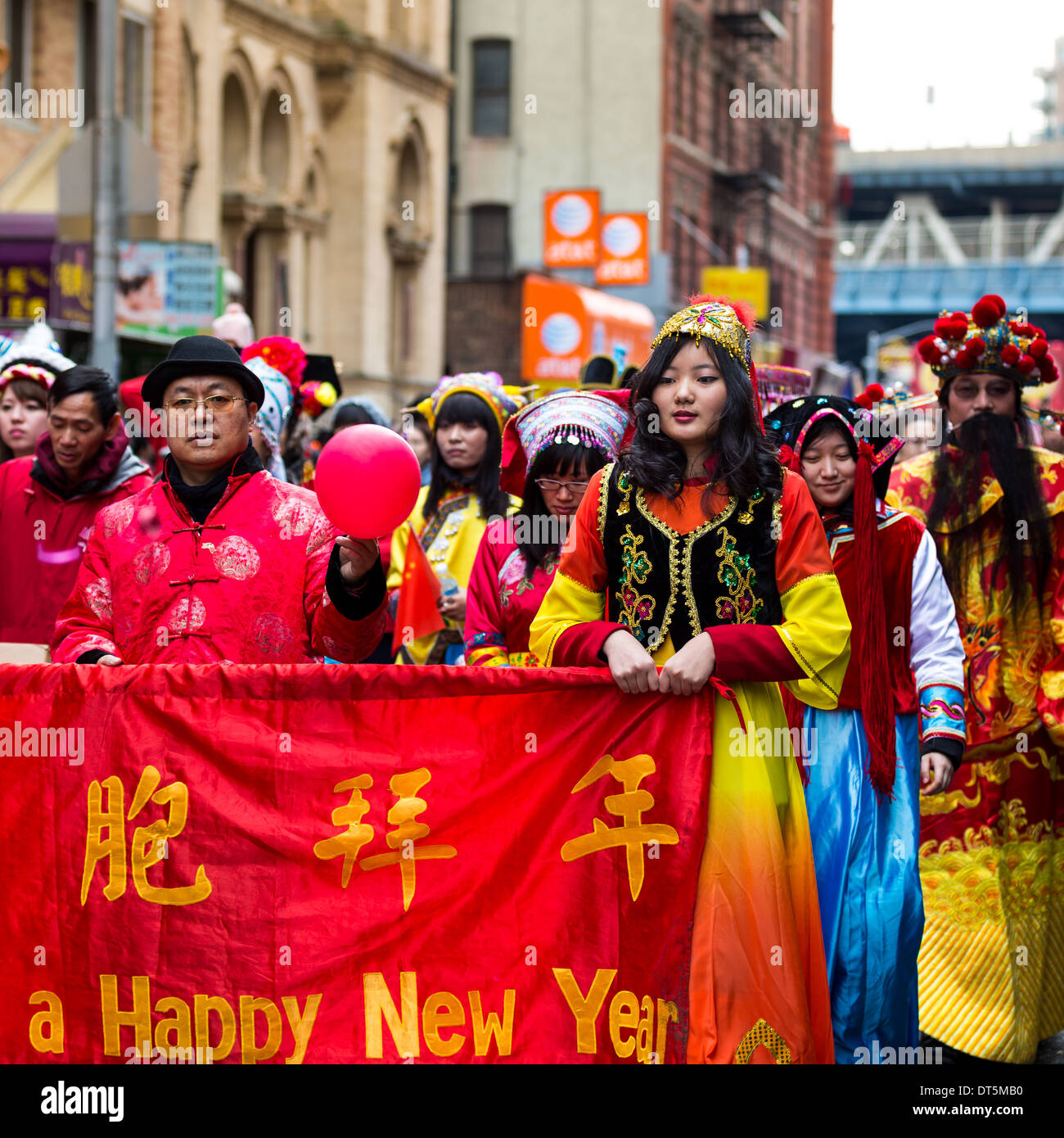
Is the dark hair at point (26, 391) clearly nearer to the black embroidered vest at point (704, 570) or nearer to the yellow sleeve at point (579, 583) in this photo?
the yellow sleeve at point (579, 583)

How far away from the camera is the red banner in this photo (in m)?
4.07

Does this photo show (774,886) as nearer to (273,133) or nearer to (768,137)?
(273,133)

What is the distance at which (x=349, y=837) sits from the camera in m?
4.14

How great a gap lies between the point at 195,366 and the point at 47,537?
6.68 ft

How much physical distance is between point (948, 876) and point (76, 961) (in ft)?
9.98

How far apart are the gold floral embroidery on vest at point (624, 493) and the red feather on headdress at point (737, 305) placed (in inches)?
19.1

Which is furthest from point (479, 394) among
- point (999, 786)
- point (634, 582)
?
point (634, 582)

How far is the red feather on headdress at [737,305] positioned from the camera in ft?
14.1

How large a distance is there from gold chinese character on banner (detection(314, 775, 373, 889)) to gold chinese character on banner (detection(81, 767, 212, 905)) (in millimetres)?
299

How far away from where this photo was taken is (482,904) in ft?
13.5

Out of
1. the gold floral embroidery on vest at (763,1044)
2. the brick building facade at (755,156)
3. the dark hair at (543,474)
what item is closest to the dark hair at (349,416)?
the dark hair at (543,474)

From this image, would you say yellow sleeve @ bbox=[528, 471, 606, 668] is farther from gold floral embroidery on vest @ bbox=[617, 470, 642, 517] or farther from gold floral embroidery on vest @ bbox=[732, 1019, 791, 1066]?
gold floral embroidery on vest @ bbox=[732, 1019, 791, 1066]

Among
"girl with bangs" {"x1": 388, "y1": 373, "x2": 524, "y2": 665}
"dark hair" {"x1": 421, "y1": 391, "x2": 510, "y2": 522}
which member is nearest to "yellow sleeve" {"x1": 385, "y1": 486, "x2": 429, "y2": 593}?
"girl with bangs" {"x1": 388, "y1": 373, "x2": 524, "y2": 665}
